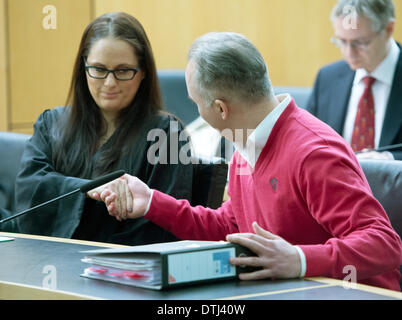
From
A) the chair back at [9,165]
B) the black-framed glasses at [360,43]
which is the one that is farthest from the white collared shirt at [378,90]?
the chair back at [9,165]

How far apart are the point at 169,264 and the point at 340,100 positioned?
2108 mm

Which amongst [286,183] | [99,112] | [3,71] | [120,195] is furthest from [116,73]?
[3,71]

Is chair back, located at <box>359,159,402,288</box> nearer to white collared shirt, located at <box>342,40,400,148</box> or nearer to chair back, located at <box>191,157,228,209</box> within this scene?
chair back, located at <box>191,157,228,209</box>

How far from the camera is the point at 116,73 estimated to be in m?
2.14

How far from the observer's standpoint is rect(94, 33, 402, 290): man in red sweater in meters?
1.25

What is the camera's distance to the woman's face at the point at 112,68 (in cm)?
213

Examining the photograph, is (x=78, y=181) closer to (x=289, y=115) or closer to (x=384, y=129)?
(x=289, y=115)

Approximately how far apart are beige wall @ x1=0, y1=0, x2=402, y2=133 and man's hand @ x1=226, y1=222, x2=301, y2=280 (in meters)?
3.12

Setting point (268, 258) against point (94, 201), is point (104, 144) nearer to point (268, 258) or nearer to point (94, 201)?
point (94, 201)

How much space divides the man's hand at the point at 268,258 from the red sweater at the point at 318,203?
32 mm

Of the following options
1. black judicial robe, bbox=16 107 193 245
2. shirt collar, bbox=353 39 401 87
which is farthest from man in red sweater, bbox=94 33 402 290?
shirt collar, bbox=353 39 401 87

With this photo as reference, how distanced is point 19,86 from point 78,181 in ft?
7.95
